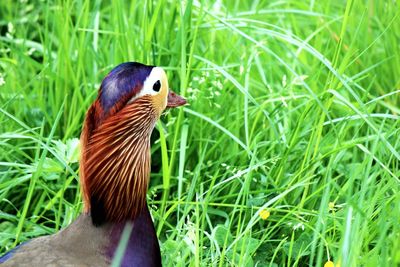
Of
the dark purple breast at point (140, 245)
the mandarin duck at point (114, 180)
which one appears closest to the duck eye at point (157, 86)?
the mandarin duck at point (114, 180)

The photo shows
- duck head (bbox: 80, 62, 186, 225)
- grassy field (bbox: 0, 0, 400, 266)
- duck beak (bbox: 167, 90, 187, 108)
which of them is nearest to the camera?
duck head (bbox: 80, 62, 186, 225)

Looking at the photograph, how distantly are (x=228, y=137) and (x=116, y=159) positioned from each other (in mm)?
734

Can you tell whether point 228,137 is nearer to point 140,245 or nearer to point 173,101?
point 173,101

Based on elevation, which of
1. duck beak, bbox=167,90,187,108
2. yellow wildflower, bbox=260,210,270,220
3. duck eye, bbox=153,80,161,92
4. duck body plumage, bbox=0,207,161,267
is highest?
duck eye, bbox=153,80,161,92

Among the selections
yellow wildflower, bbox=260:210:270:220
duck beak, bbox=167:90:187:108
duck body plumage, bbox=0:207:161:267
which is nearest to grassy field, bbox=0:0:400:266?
yellow wildflower, bbox=260:210:270:220

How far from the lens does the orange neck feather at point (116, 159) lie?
2619mm

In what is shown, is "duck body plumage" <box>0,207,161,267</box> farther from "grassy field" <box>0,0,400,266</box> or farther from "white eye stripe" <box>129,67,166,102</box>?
"white eye stripe" <box>129,67,166,102</box>

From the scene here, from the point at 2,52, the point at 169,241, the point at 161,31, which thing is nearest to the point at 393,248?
the point at 169,241

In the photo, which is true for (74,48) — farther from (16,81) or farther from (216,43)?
(216,43)

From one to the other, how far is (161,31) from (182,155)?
55 centimetres

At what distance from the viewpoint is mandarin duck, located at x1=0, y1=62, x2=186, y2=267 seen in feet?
8.53

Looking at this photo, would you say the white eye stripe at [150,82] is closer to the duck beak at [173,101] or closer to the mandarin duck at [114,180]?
the mandarin duck at [114,180]

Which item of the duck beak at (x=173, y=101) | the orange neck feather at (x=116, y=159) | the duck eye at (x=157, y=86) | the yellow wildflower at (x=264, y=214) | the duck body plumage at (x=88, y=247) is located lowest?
the duck body plumage at (x=88, y=247)

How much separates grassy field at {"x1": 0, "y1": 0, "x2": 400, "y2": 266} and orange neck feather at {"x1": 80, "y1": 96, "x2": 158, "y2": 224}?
0.64 ft
